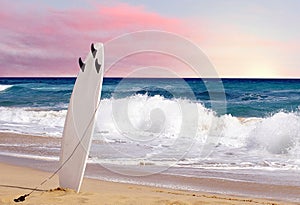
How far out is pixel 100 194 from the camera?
614 cm

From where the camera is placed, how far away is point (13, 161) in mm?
9641

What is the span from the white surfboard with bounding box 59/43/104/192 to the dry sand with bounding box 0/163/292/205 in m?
0.27

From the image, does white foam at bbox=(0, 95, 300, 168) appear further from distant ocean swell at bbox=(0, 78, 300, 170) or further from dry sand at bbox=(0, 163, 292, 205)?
dry sand at bbox=(0, 163, 292, 205)

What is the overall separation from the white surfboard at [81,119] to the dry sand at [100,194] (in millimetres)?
267

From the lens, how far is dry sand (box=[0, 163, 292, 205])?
5.69m

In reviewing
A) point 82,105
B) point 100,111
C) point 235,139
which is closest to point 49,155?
point 82,105

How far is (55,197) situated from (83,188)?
42.7 inches

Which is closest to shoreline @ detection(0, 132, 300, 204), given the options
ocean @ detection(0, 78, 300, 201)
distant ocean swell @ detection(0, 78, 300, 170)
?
ocean @ detection(0, 78, 300, 201)

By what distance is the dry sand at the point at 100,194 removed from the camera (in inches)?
224

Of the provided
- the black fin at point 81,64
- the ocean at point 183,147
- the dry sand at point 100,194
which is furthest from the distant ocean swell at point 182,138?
the black fin at point 81,64

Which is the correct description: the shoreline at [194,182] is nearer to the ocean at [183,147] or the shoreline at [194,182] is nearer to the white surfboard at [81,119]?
the ocean at [183,147]

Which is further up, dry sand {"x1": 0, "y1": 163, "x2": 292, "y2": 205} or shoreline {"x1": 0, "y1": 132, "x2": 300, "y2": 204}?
dry sand {"x1": 0, "y1": 163, "x2": 292, "y2": 205}

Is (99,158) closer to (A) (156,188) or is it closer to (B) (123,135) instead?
(A) (156,188)

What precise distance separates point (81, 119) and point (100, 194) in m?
1.04
